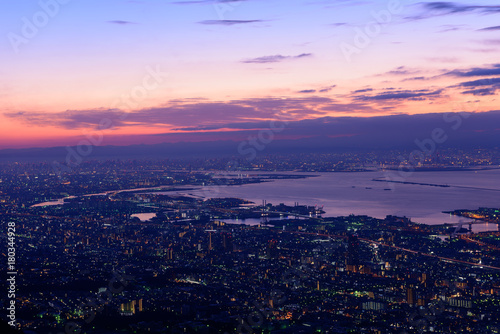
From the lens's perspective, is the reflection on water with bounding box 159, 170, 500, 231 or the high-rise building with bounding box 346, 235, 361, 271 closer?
the high-rise building with bounding box 346, 235, 361, 271

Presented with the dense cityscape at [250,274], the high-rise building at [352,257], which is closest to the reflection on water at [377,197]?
the dense cityscape at [250,274]

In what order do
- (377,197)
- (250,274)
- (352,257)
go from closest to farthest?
1. (250,274)
2. (352,257)
3. (377,197)

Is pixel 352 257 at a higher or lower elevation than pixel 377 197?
higher

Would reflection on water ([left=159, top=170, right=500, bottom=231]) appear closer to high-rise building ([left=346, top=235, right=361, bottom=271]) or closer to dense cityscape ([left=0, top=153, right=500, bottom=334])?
dense cityscape ([left=0, top=153, right=500, bottom=334])

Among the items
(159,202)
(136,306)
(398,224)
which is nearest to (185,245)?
(136,306)

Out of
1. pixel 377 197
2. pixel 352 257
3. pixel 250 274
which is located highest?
pixel 352 257

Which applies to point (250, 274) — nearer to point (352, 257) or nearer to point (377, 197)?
point (352, 257)

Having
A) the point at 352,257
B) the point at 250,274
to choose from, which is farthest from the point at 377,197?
the point at 250,274

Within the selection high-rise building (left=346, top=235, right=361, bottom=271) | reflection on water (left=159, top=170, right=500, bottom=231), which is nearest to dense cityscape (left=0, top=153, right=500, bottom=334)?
high-rise building (left=346, top=235, right=361, bottom=271)

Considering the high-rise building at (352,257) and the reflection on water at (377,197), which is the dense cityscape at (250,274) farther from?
the reflection on water at (377,197)

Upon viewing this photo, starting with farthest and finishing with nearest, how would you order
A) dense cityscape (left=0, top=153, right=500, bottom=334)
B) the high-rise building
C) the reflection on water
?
the reflection on water, the high-rise building, dense cityscape (left=0, top=153, right=500, bottom=334)

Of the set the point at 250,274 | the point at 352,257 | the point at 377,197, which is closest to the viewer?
the point at 250,274
